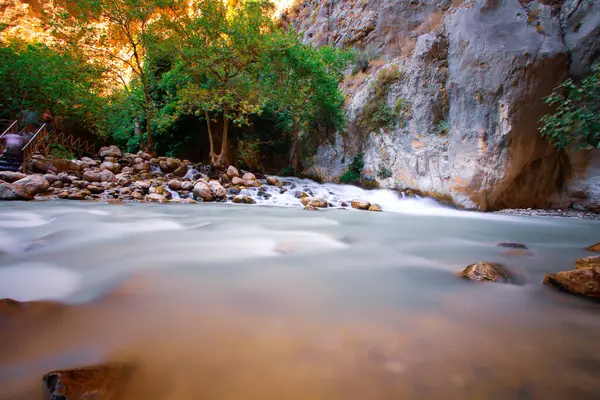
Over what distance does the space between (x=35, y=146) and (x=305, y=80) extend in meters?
9.31

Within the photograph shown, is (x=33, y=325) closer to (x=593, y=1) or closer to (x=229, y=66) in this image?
(x=229, y=66)

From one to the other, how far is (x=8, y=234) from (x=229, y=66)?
940cm

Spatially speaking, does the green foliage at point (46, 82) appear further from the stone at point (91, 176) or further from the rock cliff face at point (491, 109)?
the rock cliff face at point (491, 109)

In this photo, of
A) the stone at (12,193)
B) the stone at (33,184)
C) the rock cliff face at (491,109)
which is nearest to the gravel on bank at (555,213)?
the rock cliff face at (491,109)

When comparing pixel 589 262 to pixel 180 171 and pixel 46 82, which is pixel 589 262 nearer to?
pixel 180 171

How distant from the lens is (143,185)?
25.9 ft

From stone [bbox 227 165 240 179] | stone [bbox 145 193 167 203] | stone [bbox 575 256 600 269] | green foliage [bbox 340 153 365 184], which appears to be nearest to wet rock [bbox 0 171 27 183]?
stone [bbox 145 193 167 203]

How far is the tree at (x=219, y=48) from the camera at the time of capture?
9922mm

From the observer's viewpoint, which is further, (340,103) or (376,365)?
(340,103)

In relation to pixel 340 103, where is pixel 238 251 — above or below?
below

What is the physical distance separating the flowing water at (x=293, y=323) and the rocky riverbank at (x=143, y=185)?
4707 millimetres

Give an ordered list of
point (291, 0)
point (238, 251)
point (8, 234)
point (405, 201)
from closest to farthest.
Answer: point (238, 251) < point (8, 234) < point (405, 201) < point (291, 0)

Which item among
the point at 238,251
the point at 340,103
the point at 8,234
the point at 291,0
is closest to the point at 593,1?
the point at 340,103

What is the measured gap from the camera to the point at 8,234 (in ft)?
9.51
